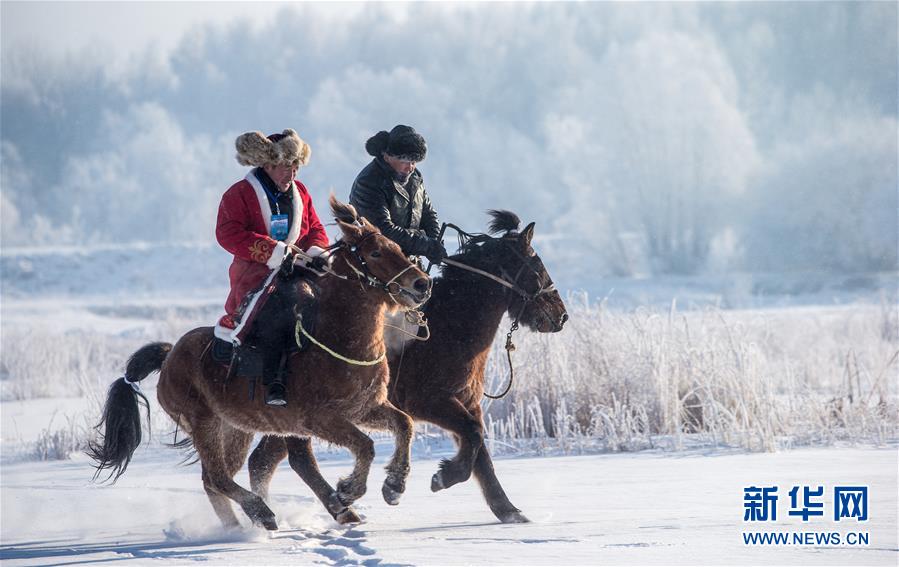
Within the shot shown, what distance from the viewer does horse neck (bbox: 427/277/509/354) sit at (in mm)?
6703

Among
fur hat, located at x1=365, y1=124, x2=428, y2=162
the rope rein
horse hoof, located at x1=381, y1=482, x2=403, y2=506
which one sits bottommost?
horse hoof, located at x1=381, y1=482, x2=403, y2=506

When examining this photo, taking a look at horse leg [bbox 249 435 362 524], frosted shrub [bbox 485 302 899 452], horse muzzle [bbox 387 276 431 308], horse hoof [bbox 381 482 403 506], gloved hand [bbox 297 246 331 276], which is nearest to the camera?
horse muzzle [bbox 387 276 431 308]

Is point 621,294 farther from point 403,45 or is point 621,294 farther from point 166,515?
point 403,45

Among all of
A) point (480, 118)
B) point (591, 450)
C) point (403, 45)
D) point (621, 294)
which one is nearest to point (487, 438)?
point (591, 450)

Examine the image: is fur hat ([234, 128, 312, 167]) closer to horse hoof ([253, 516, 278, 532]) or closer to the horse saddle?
the horse saddle

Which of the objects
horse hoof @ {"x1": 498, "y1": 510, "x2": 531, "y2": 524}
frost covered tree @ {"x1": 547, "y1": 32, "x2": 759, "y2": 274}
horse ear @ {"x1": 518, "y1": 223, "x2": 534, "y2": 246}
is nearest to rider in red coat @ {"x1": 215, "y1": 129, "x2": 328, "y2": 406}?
horse ear @ {"x1": 518, "y1": 223, "x2": 534, "y2": 246}

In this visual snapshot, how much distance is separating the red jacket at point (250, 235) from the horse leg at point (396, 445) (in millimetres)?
963

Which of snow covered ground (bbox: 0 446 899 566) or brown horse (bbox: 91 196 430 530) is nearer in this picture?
snow covered ground (bbox: 0 446 899 566)

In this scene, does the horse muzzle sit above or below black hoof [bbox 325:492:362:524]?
above

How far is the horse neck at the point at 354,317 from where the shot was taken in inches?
228

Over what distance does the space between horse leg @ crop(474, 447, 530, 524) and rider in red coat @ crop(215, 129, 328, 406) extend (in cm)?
156

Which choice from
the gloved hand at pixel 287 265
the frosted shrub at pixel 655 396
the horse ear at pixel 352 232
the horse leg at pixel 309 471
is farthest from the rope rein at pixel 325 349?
the frosted shrub at pixel 655 396

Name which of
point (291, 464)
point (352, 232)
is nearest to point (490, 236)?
A: point (352, 232)

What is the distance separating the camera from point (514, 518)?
6.44m
